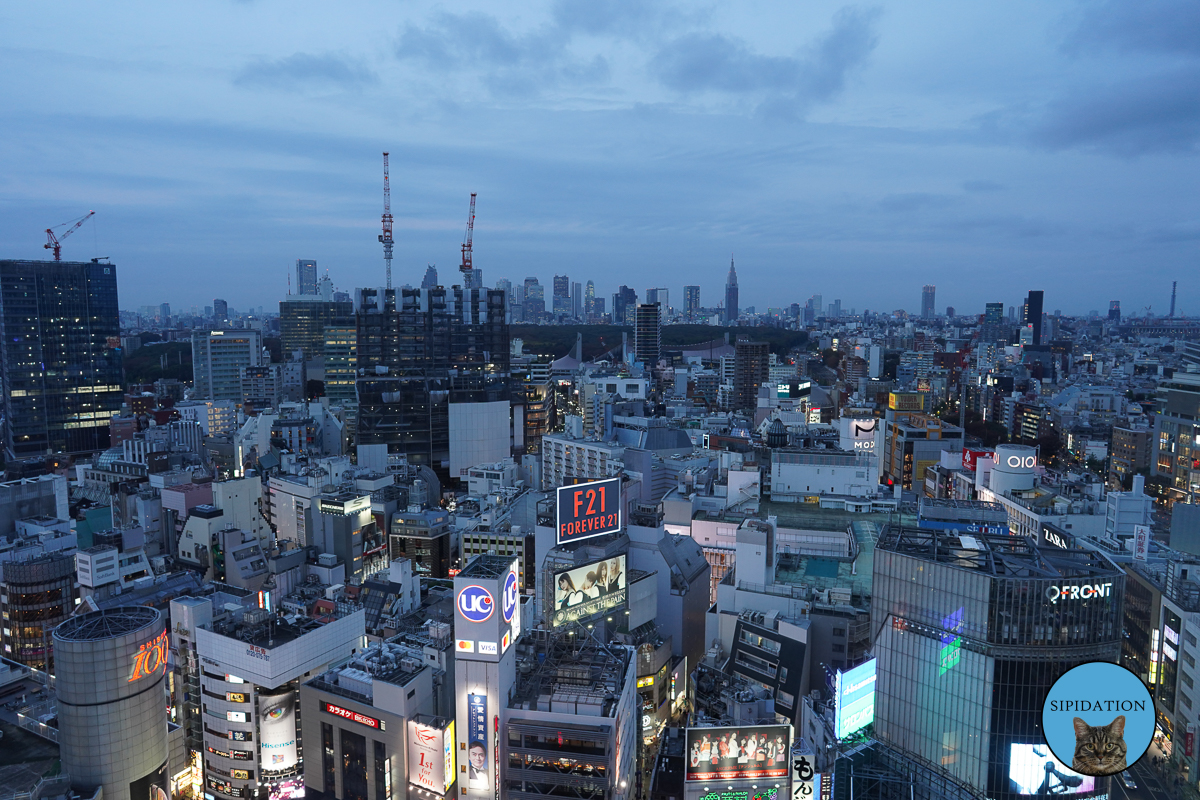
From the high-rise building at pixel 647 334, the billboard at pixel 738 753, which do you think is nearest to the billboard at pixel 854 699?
the billboard at pixel 738 753

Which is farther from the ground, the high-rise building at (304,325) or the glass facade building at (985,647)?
the high-rise building at (304,325)

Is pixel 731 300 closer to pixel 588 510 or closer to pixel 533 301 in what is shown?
pixel 533 301

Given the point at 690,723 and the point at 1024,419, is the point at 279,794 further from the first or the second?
the point at 1024,419

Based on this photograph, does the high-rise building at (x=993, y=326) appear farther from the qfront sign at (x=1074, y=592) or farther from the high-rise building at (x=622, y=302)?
the qfront sign at (x=1074, y=592)

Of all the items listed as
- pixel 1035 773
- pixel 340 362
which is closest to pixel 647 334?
pixel 340 362

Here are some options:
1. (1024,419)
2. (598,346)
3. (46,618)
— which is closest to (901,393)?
(1024,419)

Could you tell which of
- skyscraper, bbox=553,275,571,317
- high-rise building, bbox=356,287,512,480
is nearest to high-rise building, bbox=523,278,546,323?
skyscraper, bbox=553,275,571,317

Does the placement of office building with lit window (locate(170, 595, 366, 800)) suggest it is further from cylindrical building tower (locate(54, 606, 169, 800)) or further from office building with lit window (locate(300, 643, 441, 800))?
cylindrical building tower (locate(54, 606, 169, 800))
